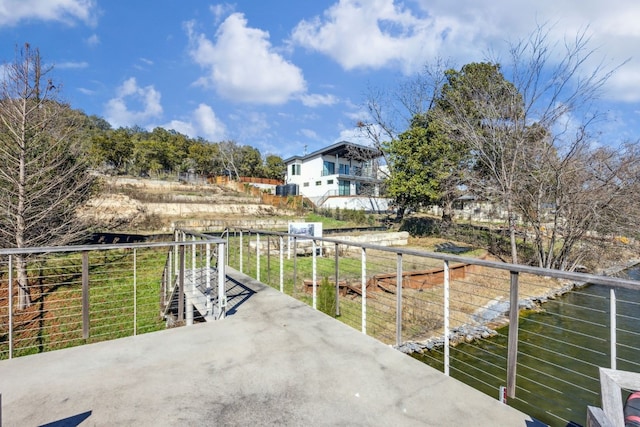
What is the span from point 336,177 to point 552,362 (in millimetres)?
23226

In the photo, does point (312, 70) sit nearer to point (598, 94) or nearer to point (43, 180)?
point (598, 94)

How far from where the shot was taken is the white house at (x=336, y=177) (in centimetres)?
2572

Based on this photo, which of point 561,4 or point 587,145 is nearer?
point 561,4

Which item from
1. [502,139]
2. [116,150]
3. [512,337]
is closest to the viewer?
[512,337]

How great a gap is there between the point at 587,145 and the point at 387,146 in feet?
32.5

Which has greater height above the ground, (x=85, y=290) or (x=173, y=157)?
(x=173, y=157)

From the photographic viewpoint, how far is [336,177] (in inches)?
1113

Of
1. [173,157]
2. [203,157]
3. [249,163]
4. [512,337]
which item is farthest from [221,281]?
[249,163]

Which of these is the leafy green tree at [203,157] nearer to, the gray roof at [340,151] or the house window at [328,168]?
the gray roof at [340,151]

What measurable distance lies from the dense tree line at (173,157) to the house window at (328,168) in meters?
9.61

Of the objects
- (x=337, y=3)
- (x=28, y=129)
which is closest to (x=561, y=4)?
(x=337, y=3)

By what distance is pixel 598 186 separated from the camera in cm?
932

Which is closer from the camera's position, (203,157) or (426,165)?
(426,165)

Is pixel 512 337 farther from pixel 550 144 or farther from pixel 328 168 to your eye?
pixel 328 168
